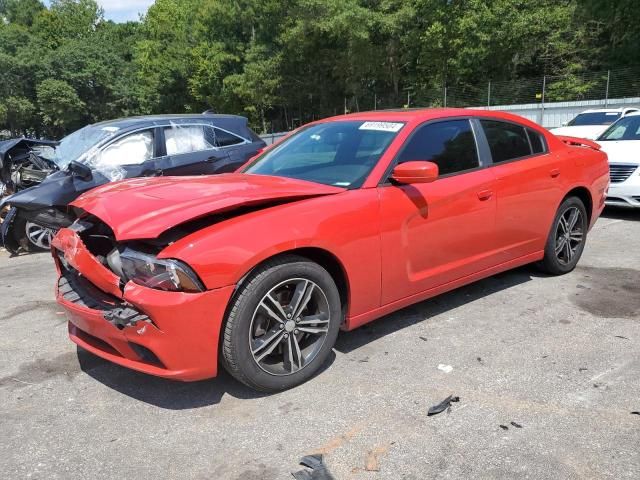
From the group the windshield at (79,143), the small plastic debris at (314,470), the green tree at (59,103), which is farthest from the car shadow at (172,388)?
the green tree at (59,103)

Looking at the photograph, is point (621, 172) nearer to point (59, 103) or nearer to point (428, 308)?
point (428, 308)

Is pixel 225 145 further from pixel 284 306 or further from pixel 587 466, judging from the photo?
pixel 587 466

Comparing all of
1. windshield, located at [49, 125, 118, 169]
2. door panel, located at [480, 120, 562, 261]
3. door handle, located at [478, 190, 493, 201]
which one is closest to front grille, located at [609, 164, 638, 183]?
door panel, located at [480, 120, 562, 261]

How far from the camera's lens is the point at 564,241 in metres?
5.07

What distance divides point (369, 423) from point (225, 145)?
597cm

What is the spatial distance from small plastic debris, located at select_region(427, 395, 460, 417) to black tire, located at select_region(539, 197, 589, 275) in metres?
2.40

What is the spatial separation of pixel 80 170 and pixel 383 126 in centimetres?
447

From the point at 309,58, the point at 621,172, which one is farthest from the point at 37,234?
the point at 309,58

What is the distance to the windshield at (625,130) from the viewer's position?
8.50 meters

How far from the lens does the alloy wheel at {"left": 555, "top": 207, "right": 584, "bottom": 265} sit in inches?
198

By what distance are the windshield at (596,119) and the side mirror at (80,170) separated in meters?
11.9

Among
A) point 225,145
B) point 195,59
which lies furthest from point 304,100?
point 225,145

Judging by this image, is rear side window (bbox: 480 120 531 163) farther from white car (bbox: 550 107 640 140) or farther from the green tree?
the green tree

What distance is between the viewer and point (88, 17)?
83125 millimetres
